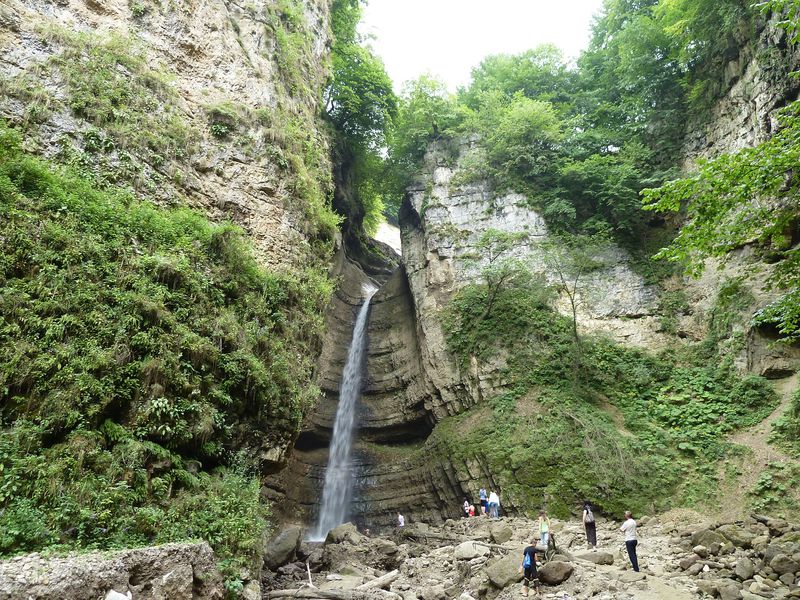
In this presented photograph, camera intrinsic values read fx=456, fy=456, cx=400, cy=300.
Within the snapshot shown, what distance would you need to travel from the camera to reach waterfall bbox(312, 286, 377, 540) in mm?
17641

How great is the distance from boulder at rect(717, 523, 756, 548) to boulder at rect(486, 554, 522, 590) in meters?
3.99

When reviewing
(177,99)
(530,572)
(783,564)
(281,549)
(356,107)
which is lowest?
(281,549)

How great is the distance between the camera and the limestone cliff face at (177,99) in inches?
418

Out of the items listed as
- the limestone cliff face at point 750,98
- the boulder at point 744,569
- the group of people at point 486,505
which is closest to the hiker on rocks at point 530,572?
the boulder at point 744,569

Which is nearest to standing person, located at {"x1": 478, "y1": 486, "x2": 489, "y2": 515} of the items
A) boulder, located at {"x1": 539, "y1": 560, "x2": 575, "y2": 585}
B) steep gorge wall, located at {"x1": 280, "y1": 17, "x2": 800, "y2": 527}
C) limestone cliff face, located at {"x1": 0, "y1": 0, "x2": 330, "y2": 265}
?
steep gorge wall, located at {"x1": 280, "y1": 17, "x2": 800, "y2": 527}

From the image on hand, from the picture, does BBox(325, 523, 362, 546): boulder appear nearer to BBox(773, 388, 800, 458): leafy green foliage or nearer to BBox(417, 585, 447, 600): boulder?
BBox(417, 585, 447, 600): boulder

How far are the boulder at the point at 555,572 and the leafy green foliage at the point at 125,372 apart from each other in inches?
205

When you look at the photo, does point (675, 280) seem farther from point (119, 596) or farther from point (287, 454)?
point (119, 596)

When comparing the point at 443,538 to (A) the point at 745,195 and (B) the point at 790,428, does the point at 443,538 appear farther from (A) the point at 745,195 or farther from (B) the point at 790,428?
(A) the point at 745,195

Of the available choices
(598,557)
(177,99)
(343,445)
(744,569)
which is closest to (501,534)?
(598,557)

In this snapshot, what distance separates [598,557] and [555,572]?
59.3 inches

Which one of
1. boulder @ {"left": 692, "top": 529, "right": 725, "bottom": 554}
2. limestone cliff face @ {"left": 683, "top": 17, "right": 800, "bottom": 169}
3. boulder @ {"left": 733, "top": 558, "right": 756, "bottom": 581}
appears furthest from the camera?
limestone cliff face @ {"left": 683, "top": 17, "right": 800, "bottom": 169}

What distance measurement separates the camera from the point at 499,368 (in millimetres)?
17578

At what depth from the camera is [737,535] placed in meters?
8.52
